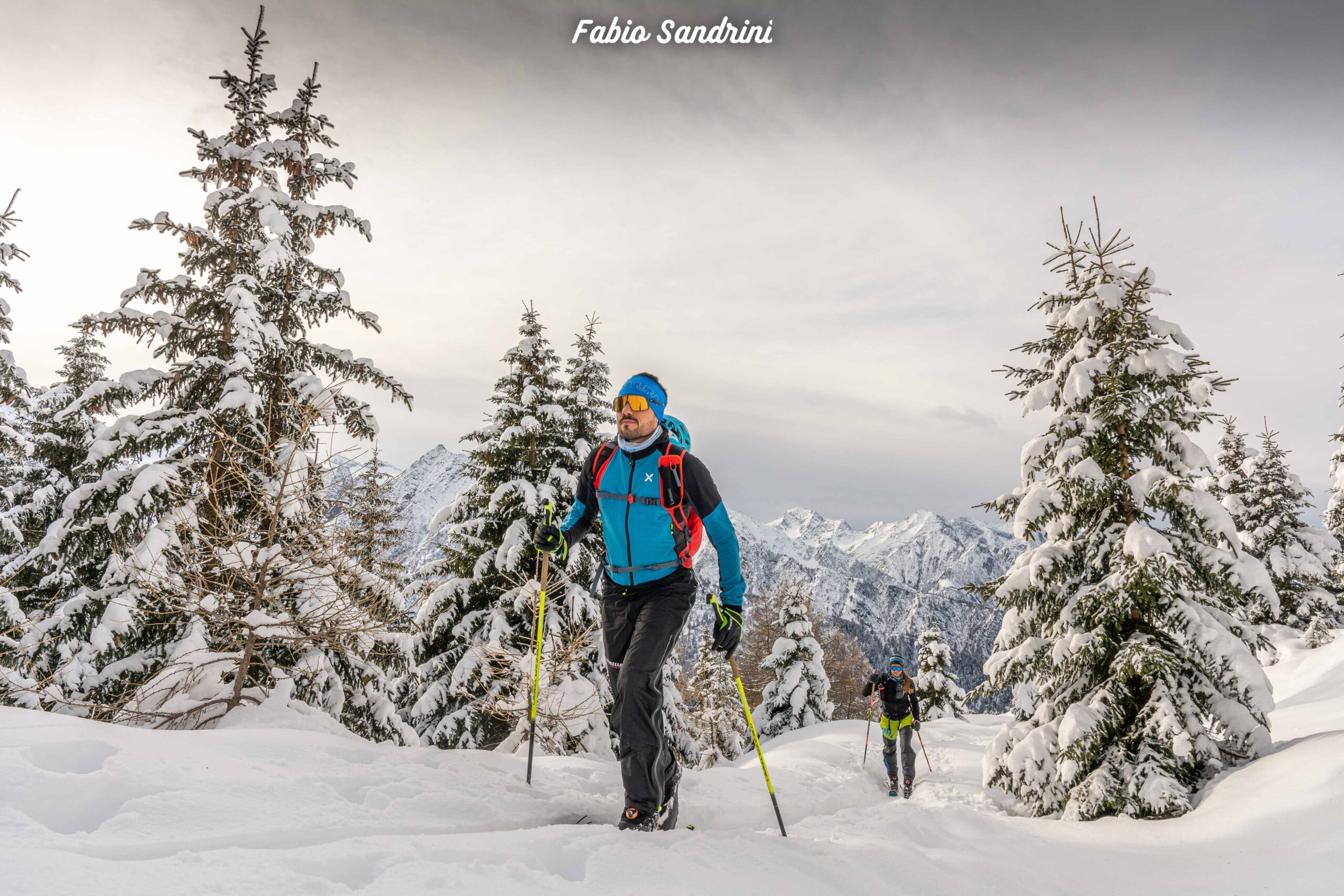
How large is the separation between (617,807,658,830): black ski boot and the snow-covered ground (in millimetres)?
376

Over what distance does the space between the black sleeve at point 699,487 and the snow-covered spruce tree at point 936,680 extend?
27549mm

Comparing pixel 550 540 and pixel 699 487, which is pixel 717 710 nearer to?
pixel 550 540

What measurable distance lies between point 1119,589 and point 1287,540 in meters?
22.4

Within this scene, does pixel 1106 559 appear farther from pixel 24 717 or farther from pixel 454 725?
pixel 454 725

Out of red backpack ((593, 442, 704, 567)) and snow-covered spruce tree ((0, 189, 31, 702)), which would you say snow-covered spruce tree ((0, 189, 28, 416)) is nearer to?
snow-covered spruce tree ((0, 189, 31, 702))

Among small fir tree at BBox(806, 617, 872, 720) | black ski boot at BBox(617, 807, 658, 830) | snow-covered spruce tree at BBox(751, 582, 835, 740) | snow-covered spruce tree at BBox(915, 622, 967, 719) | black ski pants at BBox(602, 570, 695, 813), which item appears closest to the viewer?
black ski boot at BBox(617, 807, 658, 830)

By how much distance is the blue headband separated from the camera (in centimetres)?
470

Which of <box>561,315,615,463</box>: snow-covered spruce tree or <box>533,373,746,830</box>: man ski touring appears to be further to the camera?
<box>561,315,615,463</box>: snow-covered spruce tree

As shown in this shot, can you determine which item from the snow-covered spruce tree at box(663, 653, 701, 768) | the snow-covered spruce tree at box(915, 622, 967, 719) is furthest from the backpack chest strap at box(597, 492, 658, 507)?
the snow-covered spruce tree at box(915, 622, 967, 719)

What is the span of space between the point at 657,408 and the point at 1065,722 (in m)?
6.80

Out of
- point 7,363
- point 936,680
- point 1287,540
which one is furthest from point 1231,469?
point 7,363

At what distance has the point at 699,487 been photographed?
443cm

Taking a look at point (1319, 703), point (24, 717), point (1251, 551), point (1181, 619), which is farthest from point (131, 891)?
point (1251, 551)

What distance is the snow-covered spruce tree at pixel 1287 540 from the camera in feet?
73.3
